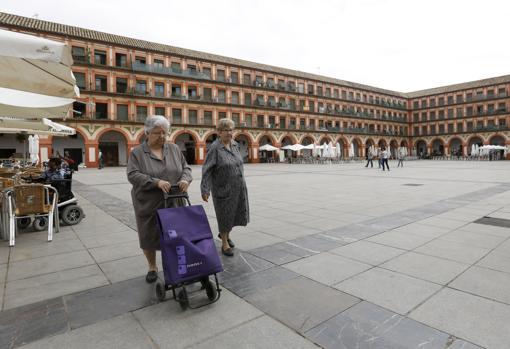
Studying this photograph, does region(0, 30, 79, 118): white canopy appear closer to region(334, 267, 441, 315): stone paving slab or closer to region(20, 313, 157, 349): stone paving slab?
region(20, 313, 157, 349): stone paving slab

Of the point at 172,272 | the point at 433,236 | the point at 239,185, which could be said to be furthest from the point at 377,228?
the point at 172,272

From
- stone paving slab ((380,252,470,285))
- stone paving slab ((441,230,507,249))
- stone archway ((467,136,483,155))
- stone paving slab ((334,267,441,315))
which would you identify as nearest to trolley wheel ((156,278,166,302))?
stone paving slab ((334,267,441,315))

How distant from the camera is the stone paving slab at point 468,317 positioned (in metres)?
2.15

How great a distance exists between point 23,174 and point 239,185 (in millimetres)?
7073

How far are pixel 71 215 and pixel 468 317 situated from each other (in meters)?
6.22

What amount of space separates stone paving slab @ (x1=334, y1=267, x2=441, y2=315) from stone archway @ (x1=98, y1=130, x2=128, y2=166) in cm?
3398

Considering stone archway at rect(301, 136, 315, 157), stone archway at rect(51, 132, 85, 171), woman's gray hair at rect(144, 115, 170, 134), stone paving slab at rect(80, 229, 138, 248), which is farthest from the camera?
stone archway at rect(301, 136, 315, 157)

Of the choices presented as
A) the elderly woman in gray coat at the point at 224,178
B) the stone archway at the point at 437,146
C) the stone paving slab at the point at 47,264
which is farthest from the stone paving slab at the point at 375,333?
the stone archway at the point at 437,146

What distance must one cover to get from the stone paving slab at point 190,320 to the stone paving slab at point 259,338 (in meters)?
0.06

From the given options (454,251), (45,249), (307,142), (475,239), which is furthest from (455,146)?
(45,249)

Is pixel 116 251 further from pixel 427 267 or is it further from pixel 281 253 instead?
pixel 427 267

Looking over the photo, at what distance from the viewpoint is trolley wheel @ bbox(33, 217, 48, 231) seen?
5.58 meters

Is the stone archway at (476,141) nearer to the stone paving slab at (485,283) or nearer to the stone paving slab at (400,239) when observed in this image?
the stone paving slab at (400,239)

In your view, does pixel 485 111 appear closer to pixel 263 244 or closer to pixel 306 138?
pixel 306 138
